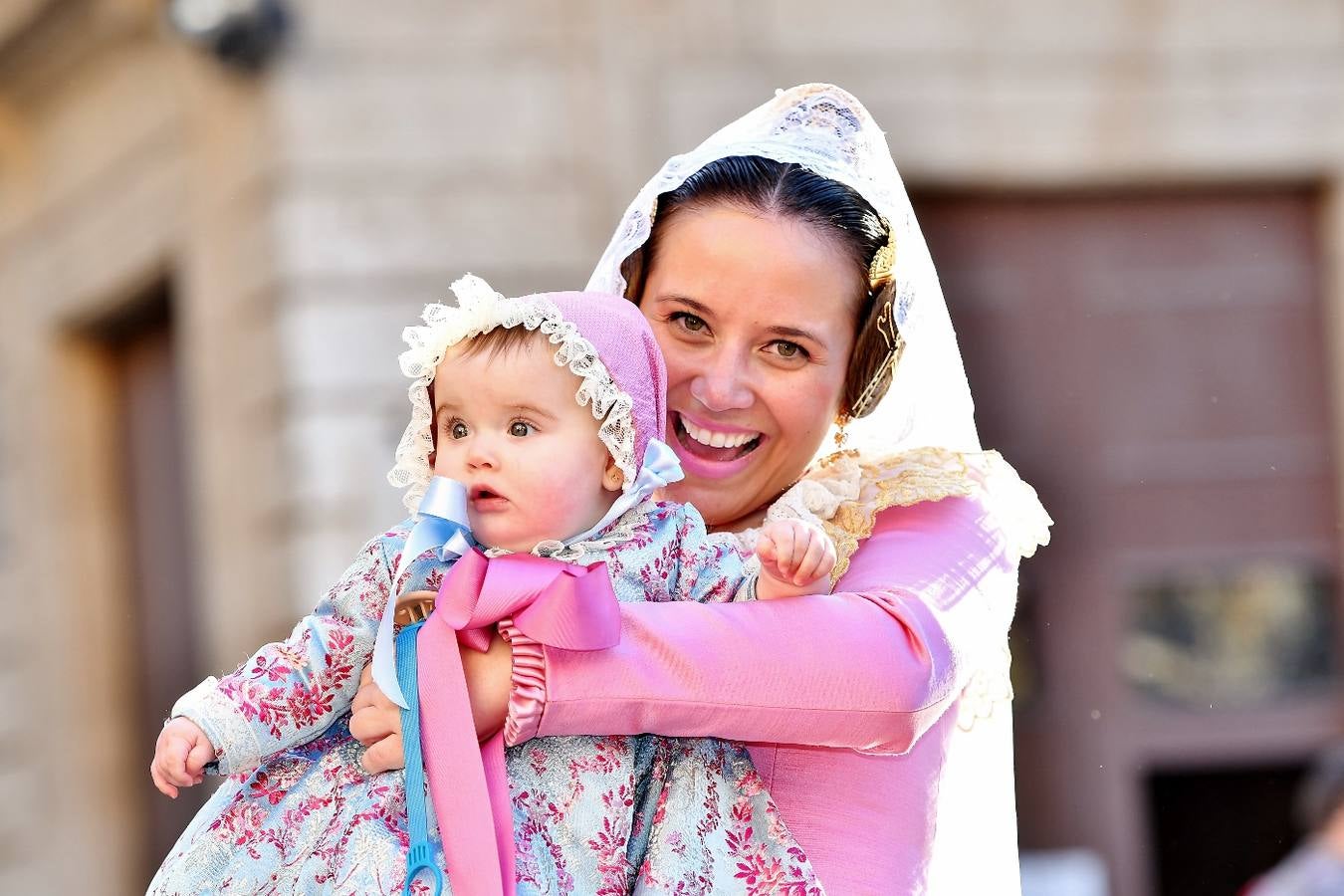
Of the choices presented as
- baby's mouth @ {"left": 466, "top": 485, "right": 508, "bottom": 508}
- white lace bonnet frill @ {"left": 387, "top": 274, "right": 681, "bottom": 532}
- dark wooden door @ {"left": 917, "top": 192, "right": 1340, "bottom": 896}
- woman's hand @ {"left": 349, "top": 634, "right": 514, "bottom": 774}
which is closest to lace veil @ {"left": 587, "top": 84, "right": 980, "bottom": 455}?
white lace bonnet frill @ {"left": 387, "top": 274, "right": 681, "bottom": 532}

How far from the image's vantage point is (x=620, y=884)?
1960 mm

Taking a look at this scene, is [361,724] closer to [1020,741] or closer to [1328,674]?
[1020,741]

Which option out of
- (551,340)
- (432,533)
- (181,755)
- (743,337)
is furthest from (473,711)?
(743,337)

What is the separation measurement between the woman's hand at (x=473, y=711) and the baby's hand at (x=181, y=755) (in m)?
0.15

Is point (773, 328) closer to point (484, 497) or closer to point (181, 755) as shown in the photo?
point (484, 497)

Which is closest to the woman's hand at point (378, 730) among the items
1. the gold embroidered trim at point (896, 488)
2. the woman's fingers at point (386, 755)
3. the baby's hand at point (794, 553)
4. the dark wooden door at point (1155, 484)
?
the woman's fingers at point (386, 755)

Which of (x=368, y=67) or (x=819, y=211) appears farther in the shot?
(x=368, y=67)

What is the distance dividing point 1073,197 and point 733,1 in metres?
1.33

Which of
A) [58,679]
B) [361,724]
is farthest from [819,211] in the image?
[58,679]

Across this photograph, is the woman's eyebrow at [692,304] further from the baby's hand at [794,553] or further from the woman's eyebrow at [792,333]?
the baby's hand at [794,553]

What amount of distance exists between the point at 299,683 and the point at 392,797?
6.0 inches

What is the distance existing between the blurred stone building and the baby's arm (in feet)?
13.6

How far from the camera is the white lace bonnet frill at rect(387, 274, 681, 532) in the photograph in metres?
2.05

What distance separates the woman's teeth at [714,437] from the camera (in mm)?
2459
